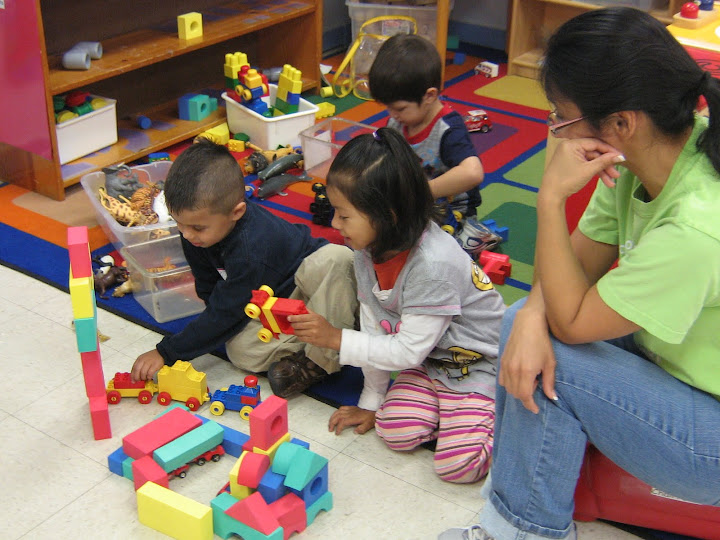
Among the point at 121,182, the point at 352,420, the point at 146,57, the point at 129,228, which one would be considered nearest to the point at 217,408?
the point at 352,420

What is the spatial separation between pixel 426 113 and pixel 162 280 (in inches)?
29.6

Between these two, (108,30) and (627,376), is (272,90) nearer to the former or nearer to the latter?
(108,30)

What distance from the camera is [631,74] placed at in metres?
1.03

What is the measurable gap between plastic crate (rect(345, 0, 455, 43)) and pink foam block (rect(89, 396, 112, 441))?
237cm

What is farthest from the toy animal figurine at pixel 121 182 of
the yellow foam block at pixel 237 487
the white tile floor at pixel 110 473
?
the yellow foam block at pixel 237 487

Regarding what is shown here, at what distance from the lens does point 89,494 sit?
1433 mm

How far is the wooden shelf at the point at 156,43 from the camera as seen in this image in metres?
2.44

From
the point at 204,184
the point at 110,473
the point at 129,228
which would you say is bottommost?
the point at 110,473

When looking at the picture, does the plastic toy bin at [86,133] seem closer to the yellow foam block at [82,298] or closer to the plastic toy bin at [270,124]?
the plastic toy bin at [270,124]

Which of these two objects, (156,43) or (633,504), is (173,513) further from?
(156,43)

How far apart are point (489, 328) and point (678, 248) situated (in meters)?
0.60

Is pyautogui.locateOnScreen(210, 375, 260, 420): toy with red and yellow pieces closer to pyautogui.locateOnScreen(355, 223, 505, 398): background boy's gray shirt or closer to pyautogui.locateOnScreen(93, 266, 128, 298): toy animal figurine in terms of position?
pyautogui.locateOnScreen(355, 223, 505, 398): background boy's gray shirt

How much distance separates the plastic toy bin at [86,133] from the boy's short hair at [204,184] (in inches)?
38.9

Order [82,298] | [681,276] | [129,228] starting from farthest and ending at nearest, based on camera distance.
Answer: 1. [129,228]
2. [82,298]
3. [681,276]
